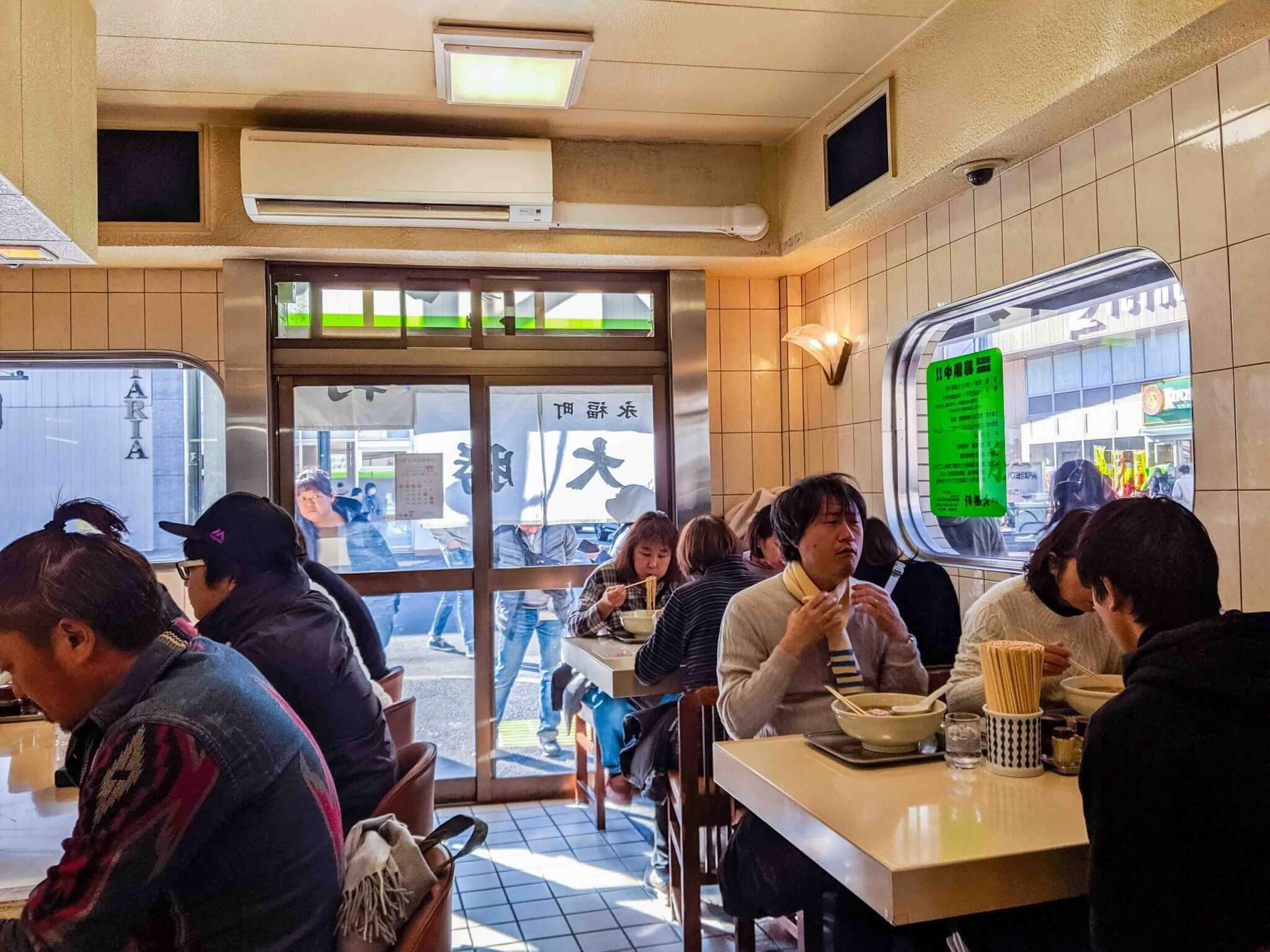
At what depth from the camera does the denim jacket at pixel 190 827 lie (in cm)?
121

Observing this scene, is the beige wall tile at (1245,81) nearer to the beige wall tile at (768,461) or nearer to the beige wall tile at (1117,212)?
the beige wall tile at (1117,212)

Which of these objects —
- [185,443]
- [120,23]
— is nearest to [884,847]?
[120,23]

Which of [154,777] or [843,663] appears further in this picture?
[843,663]

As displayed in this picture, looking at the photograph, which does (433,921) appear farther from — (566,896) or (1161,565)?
(566,896)

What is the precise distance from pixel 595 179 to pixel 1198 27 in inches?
94.3

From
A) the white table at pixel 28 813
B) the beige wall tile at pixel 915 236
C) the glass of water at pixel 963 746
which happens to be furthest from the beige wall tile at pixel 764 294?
the white table at pixel 28 813

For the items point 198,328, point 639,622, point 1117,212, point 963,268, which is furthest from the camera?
point 198,328

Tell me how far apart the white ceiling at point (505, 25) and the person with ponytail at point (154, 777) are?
2.16 m

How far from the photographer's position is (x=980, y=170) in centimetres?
311

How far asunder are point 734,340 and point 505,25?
6.39 feet

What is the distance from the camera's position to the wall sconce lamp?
13.7 feet

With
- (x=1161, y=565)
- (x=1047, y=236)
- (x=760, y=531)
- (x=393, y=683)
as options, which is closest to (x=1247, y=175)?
(x=1047, y=236)

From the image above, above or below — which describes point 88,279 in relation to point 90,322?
above

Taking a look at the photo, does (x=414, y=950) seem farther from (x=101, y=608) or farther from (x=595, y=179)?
(x=595, y=179)
